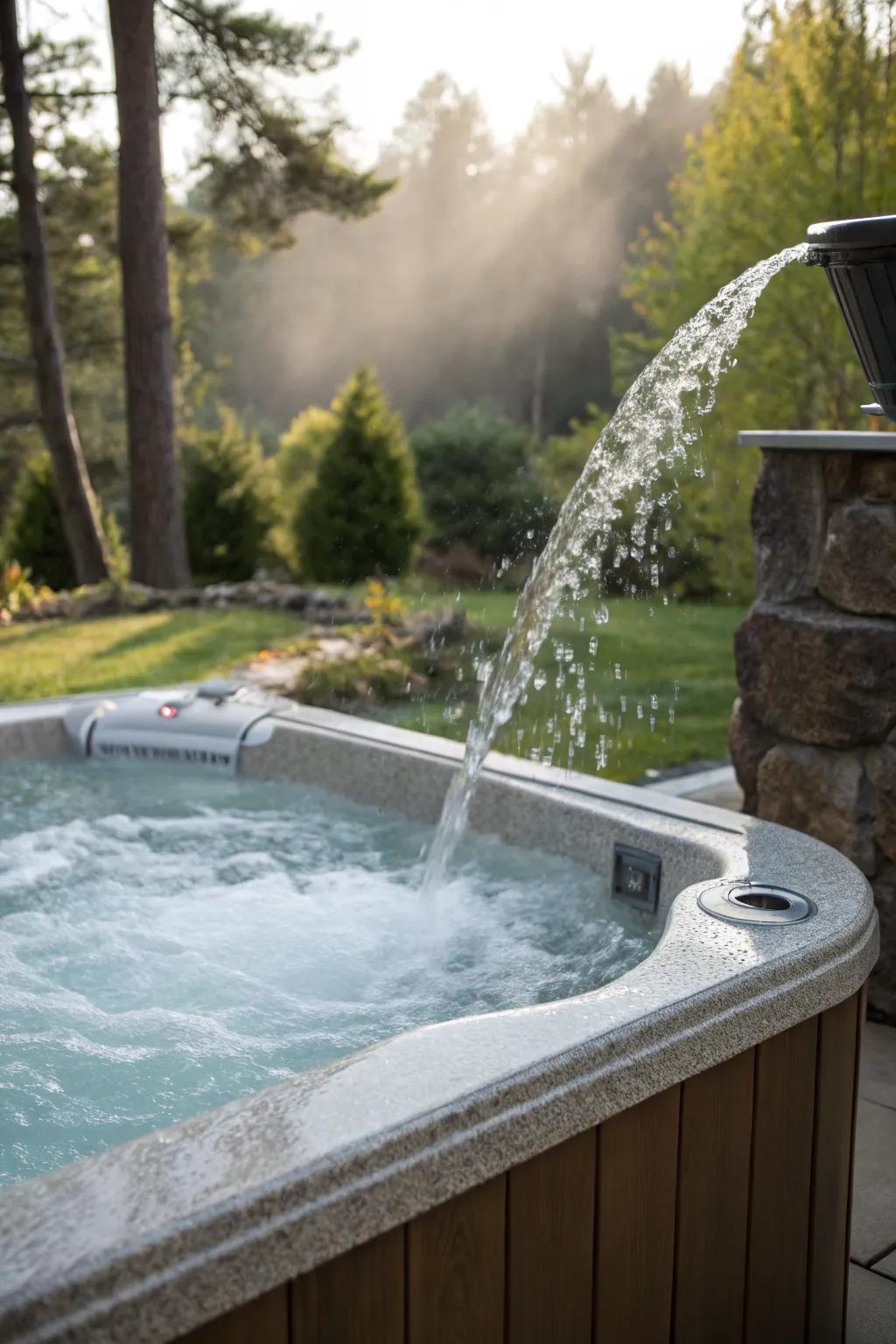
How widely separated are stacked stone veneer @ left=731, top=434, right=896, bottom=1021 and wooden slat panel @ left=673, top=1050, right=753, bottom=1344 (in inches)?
41.9

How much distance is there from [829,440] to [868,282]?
0.96 m

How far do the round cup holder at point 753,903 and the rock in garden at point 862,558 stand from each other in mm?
804

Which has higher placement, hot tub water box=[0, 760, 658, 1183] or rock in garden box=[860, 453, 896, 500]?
rock in garden box=[860, 453, 896, 500]

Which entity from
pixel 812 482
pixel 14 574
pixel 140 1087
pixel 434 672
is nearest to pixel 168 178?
pixel 14 574

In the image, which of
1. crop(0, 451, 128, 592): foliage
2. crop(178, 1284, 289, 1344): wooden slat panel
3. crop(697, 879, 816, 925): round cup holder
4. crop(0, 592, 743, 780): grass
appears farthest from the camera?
crop(0, 451, 128, 592): foliage

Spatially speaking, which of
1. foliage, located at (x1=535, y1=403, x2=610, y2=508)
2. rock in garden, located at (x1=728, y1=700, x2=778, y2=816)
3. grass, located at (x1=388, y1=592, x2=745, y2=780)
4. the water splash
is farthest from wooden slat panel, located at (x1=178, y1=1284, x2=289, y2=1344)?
foliage, located at (x1=535, y1=403, x2=610, y2=508)

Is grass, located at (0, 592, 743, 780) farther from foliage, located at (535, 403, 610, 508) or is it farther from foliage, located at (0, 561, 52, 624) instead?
foliage, located at (535, 403, 610, 508)

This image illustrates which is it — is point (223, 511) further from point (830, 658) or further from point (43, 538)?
point (830, 658)

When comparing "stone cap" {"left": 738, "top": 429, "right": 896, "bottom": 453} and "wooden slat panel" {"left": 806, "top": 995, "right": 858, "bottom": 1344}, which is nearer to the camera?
"wooden slat panel" {"left": 806, "top": 995, "right": 858, "bottom": 1344}

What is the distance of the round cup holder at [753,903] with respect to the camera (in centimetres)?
159

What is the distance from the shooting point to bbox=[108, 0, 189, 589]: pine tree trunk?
814 cm

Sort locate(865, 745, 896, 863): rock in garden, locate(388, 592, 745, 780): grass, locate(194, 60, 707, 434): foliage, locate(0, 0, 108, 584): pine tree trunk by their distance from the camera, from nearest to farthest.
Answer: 1. locate(865, 745, 896, 863): rock in garden
2. locate(388, 592, 745, 780): grass
3. locate(0, 0, 108, 584): pine tree trunk
4. locate(194, 60, 707, 434): foliage

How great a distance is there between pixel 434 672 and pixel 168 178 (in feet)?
23.9

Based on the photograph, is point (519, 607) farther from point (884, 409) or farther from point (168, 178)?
point (168, 178)
